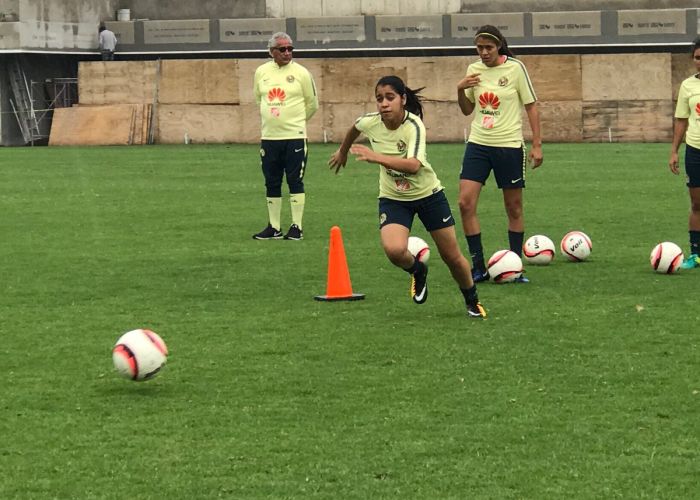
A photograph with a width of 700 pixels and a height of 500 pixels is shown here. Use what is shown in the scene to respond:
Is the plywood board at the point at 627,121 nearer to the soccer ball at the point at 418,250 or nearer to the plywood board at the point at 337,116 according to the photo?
the plywood board at the point at 337,116

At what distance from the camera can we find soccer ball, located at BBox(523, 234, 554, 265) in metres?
13.7

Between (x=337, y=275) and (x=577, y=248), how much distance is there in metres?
3.36

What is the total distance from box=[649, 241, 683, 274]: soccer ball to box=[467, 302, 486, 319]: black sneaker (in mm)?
2916

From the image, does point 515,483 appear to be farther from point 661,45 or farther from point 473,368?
point 661,45

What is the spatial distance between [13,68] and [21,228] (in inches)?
984

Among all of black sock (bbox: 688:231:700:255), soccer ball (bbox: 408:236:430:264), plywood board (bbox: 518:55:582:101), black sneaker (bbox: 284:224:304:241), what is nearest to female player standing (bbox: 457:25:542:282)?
soccer ball (bbox: 408:236:430:264)

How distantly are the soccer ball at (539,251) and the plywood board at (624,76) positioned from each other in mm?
24475

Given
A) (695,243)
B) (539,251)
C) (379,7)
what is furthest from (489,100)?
(379,7)

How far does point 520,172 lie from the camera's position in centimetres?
1273

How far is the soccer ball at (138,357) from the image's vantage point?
8109 millimetres

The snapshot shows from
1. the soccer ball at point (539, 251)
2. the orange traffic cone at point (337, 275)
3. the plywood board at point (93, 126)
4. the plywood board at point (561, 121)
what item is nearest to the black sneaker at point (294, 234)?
the soccer ball at point (539, 251)

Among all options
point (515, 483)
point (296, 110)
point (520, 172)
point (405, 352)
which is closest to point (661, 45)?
point (296, 110)

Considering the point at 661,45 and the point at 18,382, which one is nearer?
the point at 18,382

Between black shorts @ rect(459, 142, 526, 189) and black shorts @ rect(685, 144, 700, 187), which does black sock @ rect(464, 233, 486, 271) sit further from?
black shorts @ rect(685, 144, 700, 187)
